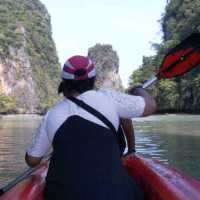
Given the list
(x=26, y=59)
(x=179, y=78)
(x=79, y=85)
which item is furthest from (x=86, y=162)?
(x=26, y=59)

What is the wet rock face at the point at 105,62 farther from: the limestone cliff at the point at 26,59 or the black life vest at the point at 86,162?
the black life vest at the point at 86,162

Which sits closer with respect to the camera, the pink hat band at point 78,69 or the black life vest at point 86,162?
the black life vest at point 86,162

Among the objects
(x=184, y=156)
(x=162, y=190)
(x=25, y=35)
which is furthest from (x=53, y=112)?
(x=25, y=35)

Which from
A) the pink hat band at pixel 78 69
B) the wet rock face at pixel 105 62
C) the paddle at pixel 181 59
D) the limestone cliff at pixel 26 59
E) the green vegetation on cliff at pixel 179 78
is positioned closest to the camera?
the pink hat band at pixel 78 69

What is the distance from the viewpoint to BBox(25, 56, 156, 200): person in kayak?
273 centimetres

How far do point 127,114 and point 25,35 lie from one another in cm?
10729

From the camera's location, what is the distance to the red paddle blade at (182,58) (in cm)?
349

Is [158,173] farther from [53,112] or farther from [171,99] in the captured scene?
[171,99]

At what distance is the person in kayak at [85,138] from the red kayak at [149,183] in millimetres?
404

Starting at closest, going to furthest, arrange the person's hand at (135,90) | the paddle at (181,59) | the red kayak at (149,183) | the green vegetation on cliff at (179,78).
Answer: the person's hand at (135,90) → the red kayak at (149,183) → the paddle at (181,59) → the green vegetation on cliff at (179,78)

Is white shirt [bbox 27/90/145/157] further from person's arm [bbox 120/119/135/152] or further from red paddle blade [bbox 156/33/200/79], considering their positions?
red paddle blade [bbox 156/33/200/79]

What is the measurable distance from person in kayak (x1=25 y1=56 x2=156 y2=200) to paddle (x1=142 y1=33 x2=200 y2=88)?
64cm

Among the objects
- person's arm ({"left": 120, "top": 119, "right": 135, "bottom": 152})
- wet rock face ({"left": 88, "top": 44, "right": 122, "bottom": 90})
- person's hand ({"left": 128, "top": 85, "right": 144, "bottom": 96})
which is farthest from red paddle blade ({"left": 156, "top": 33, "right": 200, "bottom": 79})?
wet rock face ({"left": 88, "top": 44, "right": 122, "bottom": 90})

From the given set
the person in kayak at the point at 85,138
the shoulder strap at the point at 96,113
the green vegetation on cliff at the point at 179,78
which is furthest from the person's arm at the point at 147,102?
the green vegetation on cliff at the point at 179,78
